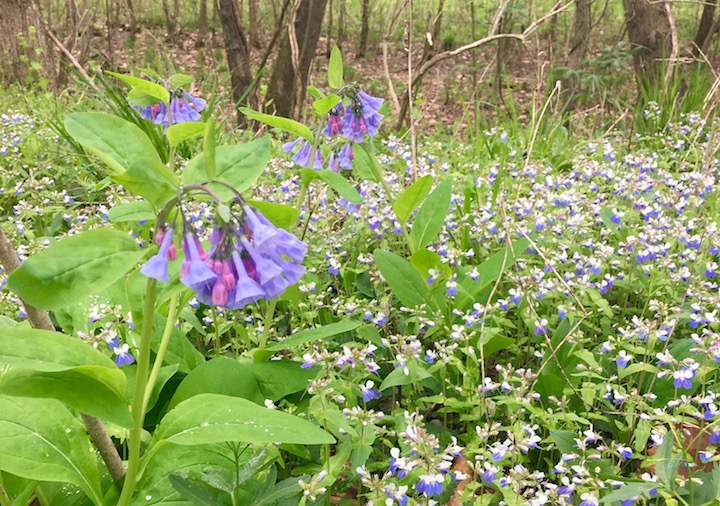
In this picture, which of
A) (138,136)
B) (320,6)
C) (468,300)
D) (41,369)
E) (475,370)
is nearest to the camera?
(41,369)

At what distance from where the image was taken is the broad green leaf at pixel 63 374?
36.2 inches

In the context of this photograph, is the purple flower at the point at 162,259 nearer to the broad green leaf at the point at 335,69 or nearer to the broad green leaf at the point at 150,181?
the broad green leaf at the point at 150,181

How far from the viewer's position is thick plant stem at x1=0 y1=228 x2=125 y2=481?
1.02 meters

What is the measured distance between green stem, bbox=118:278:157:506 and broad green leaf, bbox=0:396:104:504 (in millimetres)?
75

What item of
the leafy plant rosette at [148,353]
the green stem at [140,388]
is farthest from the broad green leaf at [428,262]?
the green stem at [140,388]

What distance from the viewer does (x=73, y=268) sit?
89cm

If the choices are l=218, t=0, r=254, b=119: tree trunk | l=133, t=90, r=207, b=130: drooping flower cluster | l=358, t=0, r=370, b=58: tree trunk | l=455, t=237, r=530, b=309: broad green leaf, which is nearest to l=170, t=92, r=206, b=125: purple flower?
l=133, t=90, r=207, b=130: drooping flower cluster

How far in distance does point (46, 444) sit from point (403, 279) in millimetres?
1005

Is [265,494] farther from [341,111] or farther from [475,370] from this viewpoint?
[341,111]

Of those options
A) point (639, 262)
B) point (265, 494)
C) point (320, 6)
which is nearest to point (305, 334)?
point (265, 494)

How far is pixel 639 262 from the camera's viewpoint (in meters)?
1.94

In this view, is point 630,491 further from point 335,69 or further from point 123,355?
point 335,69

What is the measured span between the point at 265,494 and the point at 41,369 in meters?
0.48

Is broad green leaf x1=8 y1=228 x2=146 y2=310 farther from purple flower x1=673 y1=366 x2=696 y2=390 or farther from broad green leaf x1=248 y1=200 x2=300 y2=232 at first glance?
purple flower x1=673 y1=366 x2=696 y2=390
